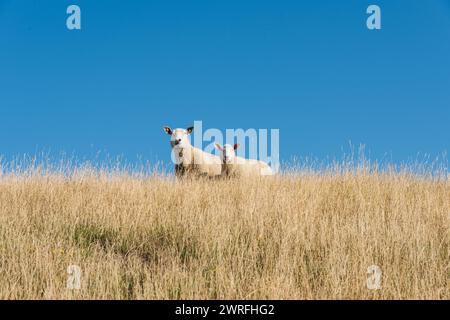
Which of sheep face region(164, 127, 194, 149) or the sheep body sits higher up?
sheep face region(164, 127, 194, 149)

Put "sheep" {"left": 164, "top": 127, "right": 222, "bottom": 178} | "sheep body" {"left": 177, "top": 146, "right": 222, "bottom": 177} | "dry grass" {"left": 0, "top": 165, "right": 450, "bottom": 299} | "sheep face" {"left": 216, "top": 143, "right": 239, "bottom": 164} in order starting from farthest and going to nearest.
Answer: "sheep body" {"left": 177, "top": 146, "right": 222, "bottom": 177} → "sheep" {"left": 164, "top": 127, "right": 222, "bottom": 178} → "sheep face" {"left": 216, "top": 143, "right": 239, "bottom": 164} → "dry grass" {"left": 0, "top": 165, "right": 450, "bottom": 299}

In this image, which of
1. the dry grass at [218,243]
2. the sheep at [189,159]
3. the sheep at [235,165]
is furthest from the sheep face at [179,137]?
the dry grass at [218,243]

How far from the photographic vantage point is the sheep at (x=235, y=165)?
16172 millimetres

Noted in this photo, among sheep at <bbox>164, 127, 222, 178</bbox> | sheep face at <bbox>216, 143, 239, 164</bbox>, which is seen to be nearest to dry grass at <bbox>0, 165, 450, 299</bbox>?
sheep face at <bbox>216, 143, 239, 164</bbox>

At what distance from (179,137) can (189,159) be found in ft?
3.47

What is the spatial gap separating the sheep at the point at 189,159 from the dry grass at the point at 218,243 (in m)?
4.78

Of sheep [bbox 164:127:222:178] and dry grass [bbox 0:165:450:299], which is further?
sheep [bbox 164:127:222:178]

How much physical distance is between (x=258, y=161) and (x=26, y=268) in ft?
39.4

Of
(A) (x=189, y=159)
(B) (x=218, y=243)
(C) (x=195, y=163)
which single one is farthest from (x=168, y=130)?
(B) (x=218, y=243)

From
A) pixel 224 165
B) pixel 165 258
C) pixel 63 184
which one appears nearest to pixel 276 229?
pixel 165 258

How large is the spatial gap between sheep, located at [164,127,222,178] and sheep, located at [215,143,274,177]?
65 cm

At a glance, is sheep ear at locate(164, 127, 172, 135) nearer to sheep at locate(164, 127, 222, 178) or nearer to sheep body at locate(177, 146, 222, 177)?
sheep at locate(164, 127, 222, 178)

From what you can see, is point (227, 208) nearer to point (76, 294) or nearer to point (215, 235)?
point (215, 235)

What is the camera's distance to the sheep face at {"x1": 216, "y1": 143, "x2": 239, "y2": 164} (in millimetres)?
16094
